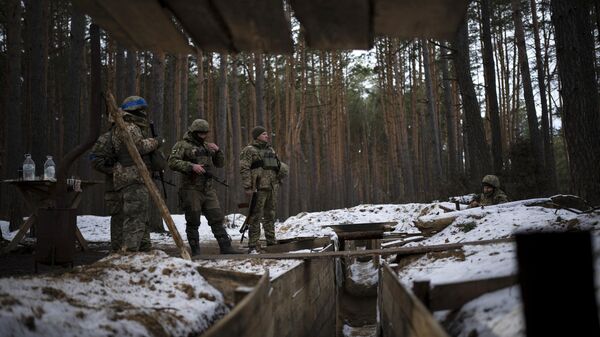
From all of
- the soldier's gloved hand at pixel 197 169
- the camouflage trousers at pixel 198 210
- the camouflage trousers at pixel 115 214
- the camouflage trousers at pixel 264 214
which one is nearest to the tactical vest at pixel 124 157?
the camouflage trousers at pixel 115 214

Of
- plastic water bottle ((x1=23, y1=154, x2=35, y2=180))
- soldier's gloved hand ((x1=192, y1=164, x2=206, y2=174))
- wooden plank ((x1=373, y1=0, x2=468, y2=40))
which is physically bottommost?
soldier's gloved hand ((x1=192, y1=164, x2=206, y2=174))

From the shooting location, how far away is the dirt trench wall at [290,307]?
82.0 inches

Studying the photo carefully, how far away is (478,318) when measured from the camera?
2559mm

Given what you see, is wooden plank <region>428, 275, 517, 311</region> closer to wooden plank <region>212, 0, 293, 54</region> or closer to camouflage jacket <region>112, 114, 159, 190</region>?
wooden plank <region>212, 0, 293, 54</region>

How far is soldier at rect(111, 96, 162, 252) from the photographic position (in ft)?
16.6

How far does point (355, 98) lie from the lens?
1511 inches

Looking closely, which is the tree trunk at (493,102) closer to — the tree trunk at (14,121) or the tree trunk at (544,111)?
the tree trunk at (544,111)

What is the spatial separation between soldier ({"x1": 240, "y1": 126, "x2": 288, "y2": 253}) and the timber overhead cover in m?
4.88

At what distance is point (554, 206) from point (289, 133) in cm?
1644

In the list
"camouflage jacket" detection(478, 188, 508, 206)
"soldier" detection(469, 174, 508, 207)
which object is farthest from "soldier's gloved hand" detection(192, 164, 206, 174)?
"camouflage jacket" detection(478, 188, 508, 206)

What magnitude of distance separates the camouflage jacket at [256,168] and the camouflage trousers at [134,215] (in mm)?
2264

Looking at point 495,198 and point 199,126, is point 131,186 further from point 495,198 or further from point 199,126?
point 495,198

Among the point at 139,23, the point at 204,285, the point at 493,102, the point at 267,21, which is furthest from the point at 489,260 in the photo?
the point at 493,102

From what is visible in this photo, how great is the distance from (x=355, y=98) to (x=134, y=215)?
34.5 metres
